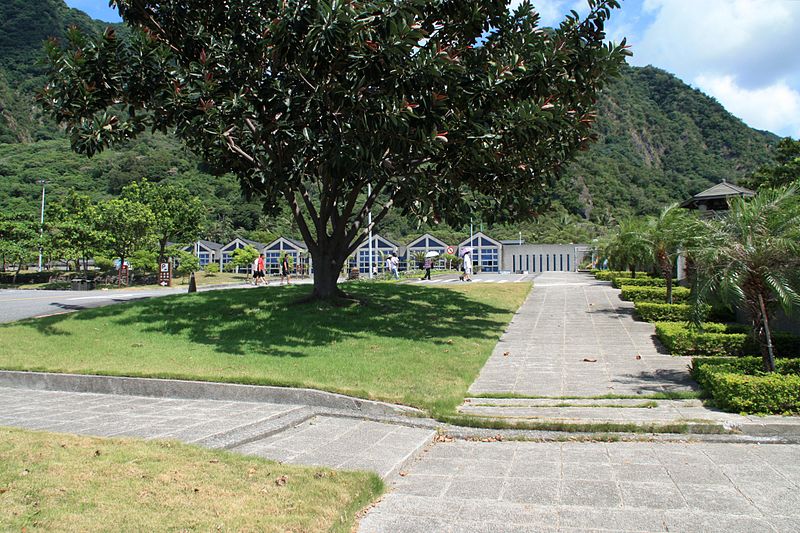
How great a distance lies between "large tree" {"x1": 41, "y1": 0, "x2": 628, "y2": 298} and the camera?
9805 mm

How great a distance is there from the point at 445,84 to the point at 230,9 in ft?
15.1

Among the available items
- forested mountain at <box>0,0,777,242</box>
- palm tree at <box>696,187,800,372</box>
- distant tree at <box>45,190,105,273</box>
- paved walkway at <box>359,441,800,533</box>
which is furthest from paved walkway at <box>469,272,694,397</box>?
forested mountain at <box>0,0,777,242</box>

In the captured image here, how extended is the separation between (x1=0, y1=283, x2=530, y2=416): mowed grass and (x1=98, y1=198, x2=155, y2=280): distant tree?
20401 millimetres

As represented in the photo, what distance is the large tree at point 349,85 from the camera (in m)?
9.80

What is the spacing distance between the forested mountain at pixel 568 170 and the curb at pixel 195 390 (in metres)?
42.8

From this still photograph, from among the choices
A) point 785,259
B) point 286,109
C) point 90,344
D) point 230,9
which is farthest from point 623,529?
point 230,9

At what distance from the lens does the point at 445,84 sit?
33.8ft

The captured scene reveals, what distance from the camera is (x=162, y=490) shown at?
13.2 ft

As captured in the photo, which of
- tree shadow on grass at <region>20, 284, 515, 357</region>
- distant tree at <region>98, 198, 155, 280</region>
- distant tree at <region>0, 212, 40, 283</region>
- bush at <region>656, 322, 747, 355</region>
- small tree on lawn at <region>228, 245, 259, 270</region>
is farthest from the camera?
small tree on lawn at <region>228, 245, 259, 270</region>

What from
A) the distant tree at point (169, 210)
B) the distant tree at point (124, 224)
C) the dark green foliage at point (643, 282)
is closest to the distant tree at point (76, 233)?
the distant tree at point (124, 224)

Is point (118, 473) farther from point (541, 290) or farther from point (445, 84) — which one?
point (541, 290)

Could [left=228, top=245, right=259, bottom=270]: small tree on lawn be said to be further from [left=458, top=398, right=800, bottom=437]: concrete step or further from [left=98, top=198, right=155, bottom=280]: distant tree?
[left=458, top=398, right=800, bottom=437]: concrete step

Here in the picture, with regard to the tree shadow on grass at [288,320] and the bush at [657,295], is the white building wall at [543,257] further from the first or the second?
the tree shadow on grass at [288,320]

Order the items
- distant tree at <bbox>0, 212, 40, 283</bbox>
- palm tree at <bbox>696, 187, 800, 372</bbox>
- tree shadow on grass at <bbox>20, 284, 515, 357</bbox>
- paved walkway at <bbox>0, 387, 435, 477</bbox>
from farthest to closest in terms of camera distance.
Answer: distant tree at <bbox>0, 212, 40, 283</bbox>
tree shadow on grass at <bbox>20, 284, 515, 357</bbox>
palm tree at <bbox>696, 187, 800, 372</bbox>
paved walkway at <bbox>0, 387, 435, 477</bbox>
